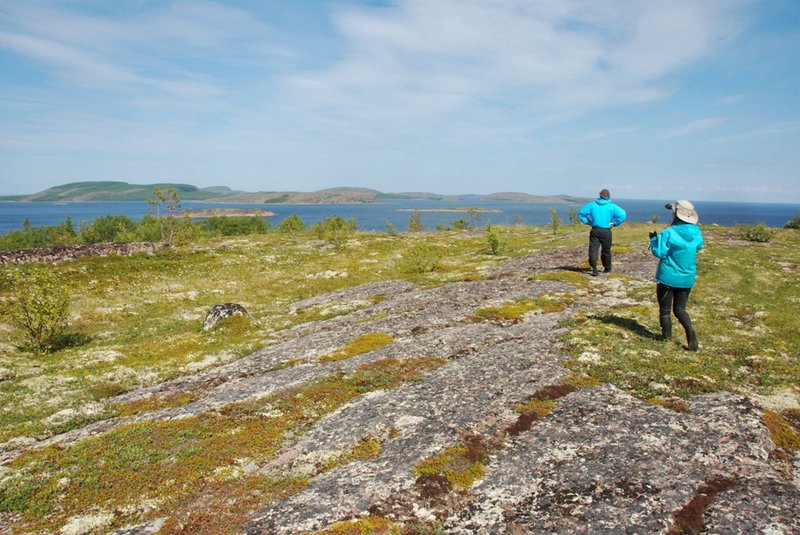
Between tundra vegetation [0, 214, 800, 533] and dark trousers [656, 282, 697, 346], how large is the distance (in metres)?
0.68

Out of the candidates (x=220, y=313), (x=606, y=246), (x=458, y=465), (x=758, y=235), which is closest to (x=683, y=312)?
(x=458, y=465)

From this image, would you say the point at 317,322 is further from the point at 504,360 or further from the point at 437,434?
the point at 437,434

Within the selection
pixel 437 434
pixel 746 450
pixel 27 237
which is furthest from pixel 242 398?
pixel 27 237

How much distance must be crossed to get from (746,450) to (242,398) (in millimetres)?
14289

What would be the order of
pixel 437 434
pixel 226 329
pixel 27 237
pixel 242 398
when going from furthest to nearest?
pixel 27 237
pixel 226 329
pixel 242 398
pixel 437 434

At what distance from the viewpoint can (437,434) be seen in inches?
444

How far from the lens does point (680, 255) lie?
15070 millimetres

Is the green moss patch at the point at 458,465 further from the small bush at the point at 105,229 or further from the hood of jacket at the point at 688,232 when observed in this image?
the small bush at the point at 105,229

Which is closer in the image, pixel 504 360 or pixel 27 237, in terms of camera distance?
pixel 504 360

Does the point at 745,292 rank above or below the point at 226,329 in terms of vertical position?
above

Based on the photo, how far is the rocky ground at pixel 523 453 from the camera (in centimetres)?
796

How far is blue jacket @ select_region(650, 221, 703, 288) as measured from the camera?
15008 millimetres

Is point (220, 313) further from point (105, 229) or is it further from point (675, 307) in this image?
point (105, 229)

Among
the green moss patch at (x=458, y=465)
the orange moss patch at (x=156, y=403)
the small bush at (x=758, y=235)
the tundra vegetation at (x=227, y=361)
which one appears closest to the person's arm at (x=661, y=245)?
the tundra vegetation at (x=227, y=361)
